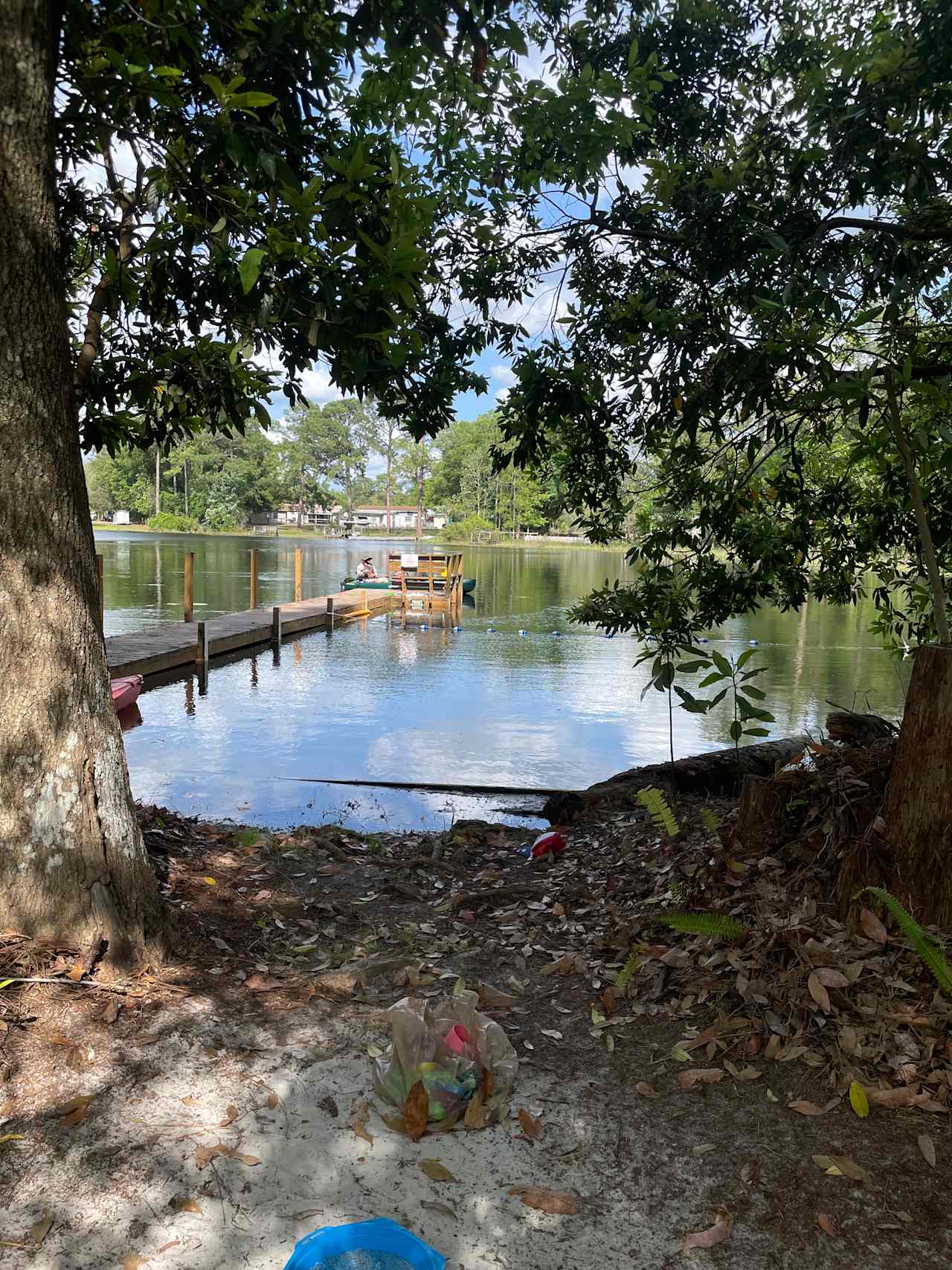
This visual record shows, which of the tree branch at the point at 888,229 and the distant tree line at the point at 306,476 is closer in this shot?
the tree branch at the point at 888,229

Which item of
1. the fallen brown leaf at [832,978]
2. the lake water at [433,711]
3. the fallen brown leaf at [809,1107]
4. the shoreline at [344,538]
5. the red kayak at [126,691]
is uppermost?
the shoreline at [344,538]

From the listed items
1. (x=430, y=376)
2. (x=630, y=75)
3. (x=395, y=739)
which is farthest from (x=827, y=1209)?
(x=395, y=739)

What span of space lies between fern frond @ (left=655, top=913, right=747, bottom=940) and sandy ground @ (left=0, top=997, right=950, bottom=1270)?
565 millimetres

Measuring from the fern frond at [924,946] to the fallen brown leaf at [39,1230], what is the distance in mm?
2643

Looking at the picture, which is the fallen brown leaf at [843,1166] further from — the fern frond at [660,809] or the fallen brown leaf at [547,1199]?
the fern frond at [660,809]

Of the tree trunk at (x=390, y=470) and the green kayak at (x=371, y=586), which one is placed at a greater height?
the tree trunk at (x=390, y=470)

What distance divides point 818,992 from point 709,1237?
0.99 metres

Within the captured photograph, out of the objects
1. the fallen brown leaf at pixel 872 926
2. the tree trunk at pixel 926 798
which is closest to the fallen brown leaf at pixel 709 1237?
the fallen brown leaf at pixel 872 926

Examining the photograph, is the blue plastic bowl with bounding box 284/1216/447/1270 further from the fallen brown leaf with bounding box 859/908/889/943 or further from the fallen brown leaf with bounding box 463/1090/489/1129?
the fallen brown leaf with bounding box 859/908/889/943

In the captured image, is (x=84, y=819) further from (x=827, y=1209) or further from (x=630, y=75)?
(x=630, y=75)

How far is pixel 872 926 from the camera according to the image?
316 cm

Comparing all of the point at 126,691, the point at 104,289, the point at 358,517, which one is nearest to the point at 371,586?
the point at 126,691

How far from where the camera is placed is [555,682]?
16.8 meters

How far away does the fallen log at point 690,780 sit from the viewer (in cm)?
717
